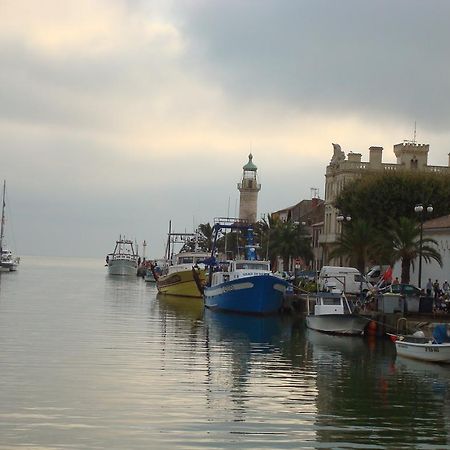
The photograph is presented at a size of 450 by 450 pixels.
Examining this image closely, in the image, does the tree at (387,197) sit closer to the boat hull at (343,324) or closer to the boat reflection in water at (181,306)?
the boat reflection in water at (181,306)

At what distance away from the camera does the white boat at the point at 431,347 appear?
37625mm

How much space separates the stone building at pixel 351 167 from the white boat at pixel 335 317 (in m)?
47.4

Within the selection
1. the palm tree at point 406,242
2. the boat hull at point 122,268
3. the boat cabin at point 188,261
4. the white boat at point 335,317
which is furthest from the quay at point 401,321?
the boat hull at point 122,268

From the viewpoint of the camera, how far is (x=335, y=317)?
51.4 meters

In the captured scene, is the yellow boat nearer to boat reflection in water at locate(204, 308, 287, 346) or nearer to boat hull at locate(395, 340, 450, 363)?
boat reflection in water at locate(204, 308, 287, 346)

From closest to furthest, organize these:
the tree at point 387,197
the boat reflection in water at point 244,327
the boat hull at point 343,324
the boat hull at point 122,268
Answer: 1. the boat reflection in water at point 244,327
2. the boat hull at point 343,324
3. the tree at point 387,197
4. the boat hull at point 122,268

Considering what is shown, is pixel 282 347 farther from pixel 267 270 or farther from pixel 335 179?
pixel 335 179

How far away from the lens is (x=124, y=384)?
99.3 feet

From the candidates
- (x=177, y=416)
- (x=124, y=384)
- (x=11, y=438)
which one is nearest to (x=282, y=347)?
(x=124, y=384)

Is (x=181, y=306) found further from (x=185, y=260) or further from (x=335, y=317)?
(x=335, y=317)

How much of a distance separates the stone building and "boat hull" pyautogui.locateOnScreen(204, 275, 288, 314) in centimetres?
3483

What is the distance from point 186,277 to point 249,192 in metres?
72.6

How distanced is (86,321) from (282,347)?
15.7 m

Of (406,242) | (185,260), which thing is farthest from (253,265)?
(185,260)
